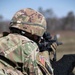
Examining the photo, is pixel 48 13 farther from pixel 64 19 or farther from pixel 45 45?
pixel 45 45

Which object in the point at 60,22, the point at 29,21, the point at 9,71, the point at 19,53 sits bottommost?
the point at 60,22

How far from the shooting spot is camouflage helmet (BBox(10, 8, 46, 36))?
4.96m

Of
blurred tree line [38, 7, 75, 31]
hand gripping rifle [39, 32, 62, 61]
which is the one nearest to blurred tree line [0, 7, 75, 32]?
blurred tree line [38, 7, 75, 31]

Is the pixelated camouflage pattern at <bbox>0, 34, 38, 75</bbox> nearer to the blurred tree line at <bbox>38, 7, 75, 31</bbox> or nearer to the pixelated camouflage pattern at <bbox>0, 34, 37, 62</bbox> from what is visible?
the pixelated camouflage pattern at <bbox>0, 34, 37, 62</bbox>

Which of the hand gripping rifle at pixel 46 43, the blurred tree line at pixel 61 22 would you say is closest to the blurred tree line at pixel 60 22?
the blurred tree line at pixel 61 22

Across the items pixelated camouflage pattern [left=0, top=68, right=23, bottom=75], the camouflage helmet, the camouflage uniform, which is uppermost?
the camouflage helmet

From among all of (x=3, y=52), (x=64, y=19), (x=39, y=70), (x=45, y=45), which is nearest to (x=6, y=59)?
(x=3, y=52)

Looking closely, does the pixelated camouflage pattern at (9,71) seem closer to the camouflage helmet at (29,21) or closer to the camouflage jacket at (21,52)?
the camouflage jacket at (21,52)

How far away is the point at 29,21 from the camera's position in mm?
4996

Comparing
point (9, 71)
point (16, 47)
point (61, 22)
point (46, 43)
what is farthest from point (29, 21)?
point (61, 22)

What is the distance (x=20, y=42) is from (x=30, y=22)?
0.40 meters

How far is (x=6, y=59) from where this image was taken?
4691 millimetres

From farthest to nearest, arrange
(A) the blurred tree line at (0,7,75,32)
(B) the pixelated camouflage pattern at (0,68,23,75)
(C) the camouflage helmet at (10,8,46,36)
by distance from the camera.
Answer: (A) the blurred tree line at (0,7,75,32)
(C) the camouflage helmet at (10,8,46,36)
(B) the pixelated camouflage pattern at (0,68,23,75)

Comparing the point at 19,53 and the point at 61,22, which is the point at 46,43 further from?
the point at 61,22
